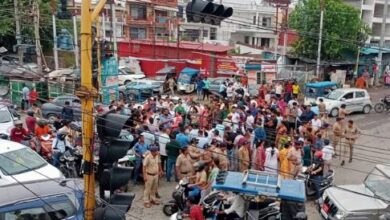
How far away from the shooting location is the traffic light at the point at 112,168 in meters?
6.80

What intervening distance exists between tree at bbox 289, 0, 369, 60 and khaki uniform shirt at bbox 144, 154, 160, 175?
25.5m

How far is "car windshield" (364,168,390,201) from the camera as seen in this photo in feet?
36.9

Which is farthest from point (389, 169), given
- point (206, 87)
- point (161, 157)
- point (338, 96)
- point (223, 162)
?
point (206, 87)

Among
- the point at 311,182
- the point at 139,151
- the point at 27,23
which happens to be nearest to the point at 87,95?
the point at 139,151

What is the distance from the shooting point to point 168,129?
15.1 meters

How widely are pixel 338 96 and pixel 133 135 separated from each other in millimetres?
14680

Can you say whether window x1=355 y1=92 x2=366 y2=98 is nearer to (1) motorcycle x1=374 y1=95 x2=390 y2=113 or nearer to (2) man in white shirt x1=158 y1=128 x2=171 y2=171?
(1) motorcycle x1=374 y1=95 x2=390 y2=113

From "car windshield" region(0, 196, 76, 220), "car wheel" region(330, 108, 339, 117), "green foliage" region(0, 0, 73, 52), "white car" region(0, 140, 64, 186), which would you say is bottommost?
"car wheel" region(330, 108, 339, 117)

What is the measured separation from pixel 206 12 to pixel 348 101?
19.4 metres

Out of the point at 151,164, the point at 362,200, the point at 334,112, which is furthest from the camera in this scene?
the point at 334,112

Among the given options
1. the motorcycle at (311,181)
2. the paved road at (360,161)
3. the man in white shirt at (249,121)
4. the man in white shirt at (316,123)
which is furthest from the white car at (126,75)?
the motorcycle at (311,181)

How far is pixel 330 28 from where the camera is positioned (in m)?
36.3

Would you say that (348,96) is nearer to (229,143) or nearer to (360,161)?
(360,161)

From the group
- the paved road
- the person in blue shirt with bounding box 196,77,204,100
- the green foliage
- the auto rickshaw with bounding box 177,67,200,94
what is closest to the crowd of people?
the paved road
